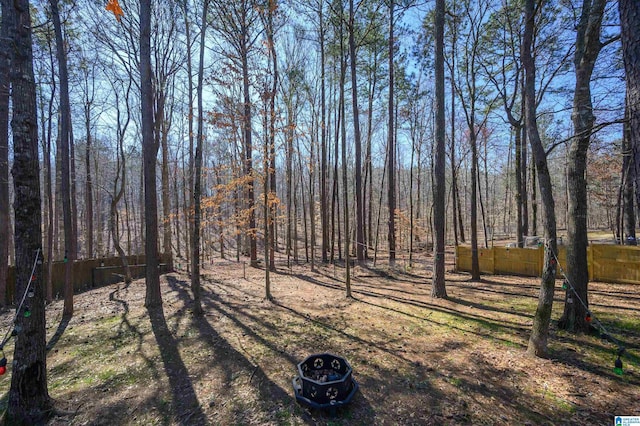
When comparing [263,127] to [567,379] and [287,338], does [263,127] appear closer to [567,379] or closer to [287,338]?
[287,338]

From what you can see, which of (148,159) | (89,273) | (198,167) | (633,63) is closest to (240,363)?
(198,167)

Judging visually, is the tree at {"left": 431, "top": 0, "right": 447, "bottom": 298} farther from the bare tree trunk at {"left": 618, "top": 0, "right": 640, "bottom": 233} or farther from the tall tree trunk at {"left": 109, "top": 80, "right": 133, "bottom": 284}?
the tall tree trunk at {"left": 109, "top": 80, "right": 133, "bottom": 284}

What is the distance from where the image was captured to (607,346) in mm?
4117

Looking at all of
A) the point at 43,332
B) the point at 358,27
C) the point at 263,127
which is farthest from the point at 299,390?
the point at 358,27

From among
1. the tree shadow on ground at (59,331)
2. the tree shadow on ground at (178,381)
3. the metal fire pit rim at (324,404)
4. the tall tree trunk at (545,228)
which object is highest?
the tall tree trunk at (545,228)

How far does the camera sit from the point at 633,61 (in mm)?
2180

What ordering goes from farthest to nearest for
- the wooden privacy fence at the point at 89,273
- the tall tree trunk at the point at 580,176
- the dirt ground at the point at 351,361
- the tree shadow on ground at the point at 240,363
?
1. the wooden privacy fence at the point at 89,273
2. the tall tree trunk at the point at 580,176
3. the tree shadow on ground at the point at 240,363
4. the dirt ground at the point at 351,361

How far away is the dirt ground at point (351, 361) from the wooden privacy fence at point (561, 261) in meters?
0.54

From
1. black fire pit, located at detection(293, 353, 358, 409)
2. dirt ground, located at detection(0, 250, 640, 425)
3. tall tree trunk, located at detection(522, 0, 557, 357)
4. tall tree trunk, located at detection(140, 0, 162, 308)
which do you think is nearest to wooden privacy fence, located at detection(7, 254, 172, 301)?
dirt ground, located at detection(0, 250, 640, 425)

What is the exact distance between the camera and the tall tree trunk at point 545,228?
3.77 metres

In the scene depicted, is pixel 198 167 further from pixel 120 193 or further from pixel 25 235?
pixel 120 193

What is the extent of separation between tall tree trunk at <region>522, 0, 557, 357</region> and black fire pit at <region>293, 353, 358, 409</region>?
9.33 ft

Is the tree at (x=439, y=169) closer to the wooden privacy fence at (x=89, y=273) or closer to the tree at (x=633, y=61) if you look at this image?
the tree at (x=633, y=61)

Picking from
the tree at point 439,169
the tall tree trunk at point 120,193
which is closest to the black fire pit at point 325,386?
the tree at point 439,169
